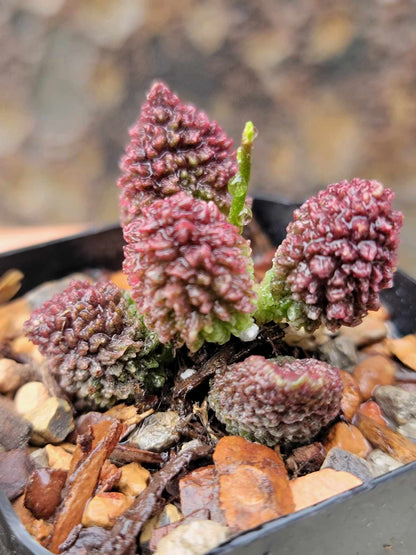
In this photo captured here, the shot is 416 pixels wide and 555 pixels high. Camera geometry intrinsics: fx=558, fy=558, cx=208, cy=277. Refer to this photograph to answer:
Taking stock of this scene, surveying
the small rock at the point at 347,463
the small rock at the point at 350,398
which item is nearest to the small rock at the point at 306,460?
the small rock at the point at 347,463

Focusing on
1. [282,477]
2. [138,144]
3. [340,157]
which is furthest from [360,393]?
[340,157]

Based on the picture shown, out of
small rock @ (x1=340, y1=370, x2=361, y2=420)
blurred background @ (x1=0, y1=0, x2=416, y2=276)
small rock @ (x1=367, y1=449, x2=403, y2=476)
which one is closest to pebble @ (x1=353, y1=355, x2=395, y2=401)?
small rock @ (x1=340, y1=370, x2=361, y2=420)

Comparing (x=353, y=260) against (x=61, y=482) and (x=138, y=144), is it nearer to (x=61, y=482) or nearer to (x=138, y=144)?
(x=138, y=144)

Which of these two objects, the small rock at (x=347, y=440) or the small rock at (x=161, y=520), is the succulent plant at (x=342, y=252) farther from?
the small rock at (x=161, y=520)

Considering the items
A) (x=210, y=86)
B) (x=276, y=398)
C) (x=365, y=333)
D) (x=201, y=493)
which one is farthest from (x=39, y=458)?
(x=210, y=86)

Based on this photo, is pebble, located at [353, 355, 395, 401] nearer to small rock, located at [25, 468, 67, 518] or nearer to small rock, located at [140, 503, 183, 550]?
small rock, located at [140, 503, 183, 550]
